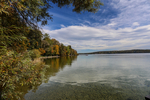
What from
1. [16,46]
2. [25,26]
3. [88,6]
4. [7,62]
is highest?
[88,6]

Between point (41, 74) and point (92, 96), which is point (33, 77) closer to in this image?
point (41, 74)

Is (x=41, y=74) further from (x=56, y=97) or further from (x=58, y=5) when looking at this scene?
(x=58, y=5)

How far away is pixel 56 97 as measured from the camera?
611 cm

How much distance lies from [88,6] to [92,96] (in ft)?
21.7

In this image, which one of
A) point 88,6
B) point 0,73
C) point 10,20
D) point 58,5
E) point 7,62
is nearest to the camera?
point 0,73

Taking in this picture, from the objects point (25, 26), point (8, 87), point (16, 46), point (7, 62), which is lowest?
point (8, 87)

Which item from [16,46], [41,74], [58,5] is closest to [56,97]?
[41,74]

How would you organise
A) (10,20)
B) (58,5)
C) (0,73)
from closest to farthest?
(0,73), (10,20), (58,5)

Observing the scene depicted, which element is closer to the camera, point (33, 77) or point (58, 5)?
point (33, 77)

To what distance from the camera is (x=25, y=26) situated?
536 centimetres

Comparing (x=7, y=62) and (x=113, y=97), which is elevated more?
(x=7, y=62)

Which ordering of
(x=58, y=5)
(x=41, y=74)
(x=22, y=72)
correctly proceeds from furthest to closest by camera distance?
(x=58, y=5) → (x=41, y=74) → (x=22, y=72)

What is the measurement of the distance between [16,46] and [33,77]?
7.49 ft

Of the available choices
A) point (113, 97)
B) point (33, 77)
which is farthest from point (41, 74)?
point (113, 97)
